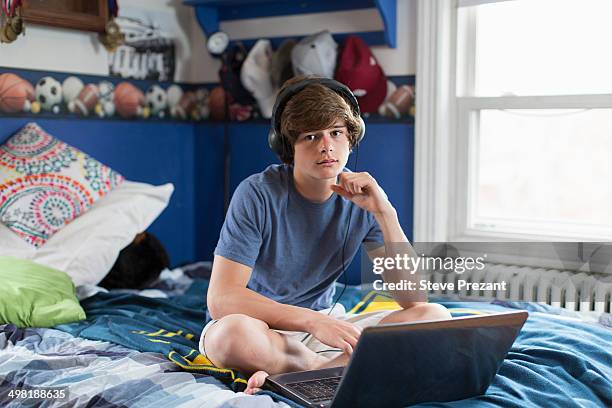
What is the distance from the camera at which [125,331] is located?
6.91 ft

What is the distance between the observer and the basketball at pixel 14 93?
272 cm

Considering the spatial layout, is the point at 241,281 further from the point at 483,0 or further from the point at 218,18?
the point at 218,18

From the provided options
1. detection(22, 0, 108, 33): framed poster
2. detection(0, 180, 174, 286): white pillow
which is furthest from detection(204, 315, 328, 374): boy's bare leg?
detection(22, 0, 108, 33): framed poster

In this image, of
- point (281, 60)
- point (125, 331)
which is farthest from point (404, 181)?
point (125, 331)

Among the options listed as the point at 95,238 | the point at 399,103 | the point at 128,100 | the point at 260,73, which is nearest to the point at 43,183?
the point at 95,238

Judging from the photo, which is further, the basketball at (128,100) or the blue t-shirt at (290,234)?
the basketball at (128,100)

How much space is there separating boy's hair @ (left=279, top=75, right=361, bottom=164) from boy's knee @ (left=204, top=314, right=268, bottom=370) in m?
0.46

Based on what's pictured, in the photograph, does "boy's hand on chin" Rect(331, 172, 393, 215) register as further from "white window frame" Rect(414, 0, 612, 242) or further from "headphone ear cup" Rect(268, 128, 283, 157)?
"white window frame" Rect(414, 0, 612, 242)

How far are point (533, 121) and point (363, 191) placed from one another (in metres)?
1.12

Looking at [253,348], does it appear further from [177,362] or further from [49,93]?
[49,93]

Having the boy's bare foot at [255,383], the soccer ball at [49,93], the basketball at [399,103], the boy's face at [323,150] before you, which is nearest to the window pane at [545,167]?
the basketball at [399,103]

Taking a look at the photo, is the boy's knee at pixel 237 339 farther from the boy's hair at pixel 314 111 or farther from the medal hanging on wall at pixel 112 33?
the medal hanging on wall at pixel 112 33

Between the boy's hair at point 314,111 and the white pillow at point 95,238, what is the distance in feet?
3.32

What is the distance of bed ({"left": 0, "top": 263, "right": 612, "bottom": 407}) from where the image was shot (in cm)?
161
